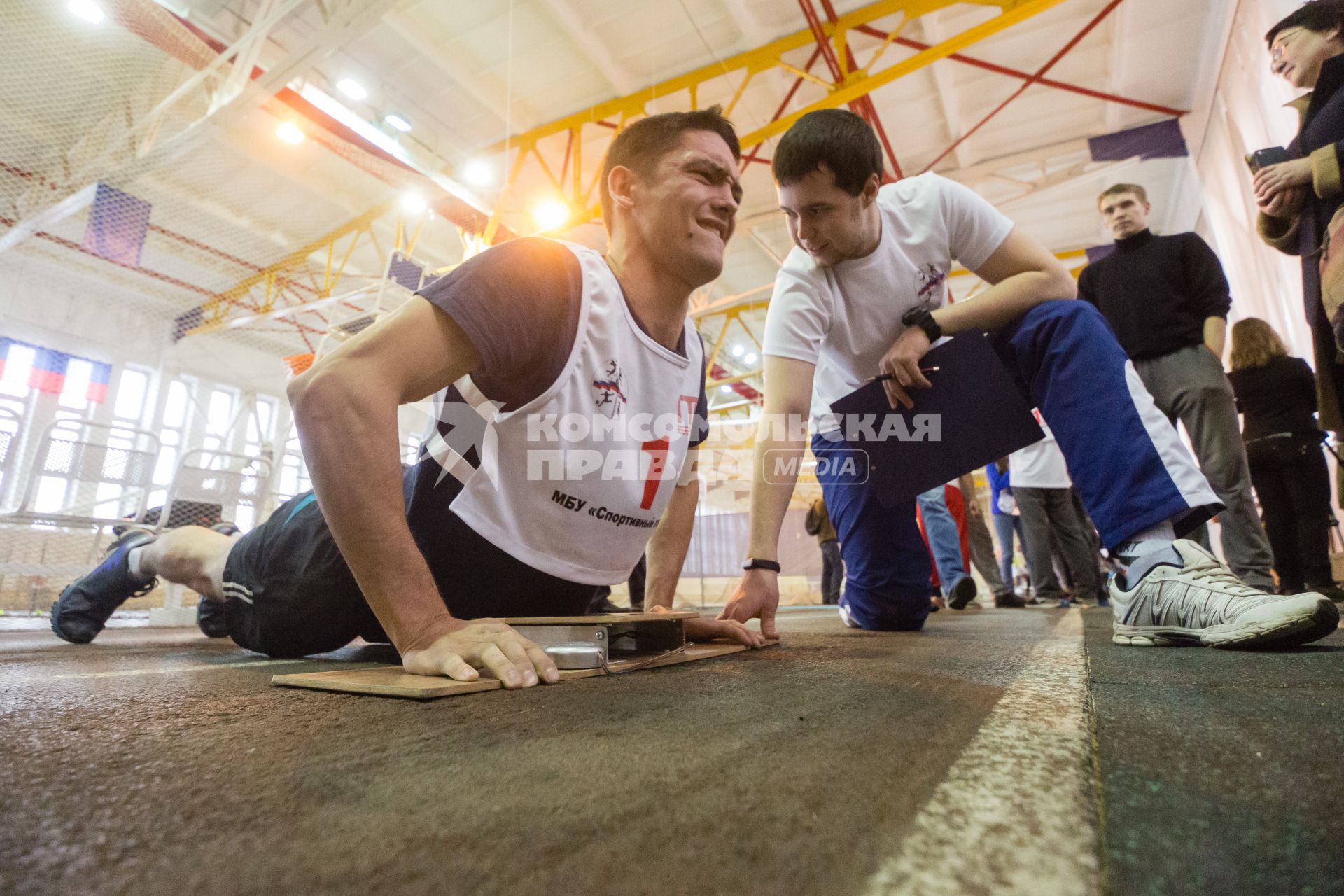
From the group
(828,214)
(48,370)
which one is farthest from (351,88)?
(48,370)

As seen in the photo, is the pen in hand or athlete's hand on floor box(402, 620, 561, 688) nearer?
athlete's hand on floor box(402, 620, 561, 688)

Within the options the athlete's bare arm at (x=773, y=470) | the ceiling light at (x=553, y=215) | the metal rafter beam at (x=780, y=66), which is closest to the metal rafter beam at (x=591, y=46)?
the metal rafter beam at (x=780, y=66)

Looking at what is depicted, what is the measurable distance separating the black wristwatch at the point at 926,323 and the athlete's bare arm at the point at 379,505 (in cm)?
115

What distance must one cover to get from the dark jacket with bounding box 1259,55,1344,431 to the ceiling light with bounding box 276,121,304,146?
5.92 meters

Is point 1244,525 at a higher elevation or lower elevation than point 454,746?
higher

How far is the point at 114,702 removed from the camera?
76cm

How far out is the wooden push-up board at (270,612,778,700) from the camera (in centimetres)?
73

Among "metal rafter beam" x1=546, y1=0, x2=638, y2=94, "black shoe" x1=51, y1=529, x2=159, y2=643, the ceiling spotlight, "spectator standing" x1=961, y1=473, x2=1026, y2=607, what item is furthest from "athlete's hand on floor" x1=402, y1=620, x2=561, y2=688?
"metal rafter beam" x1=546, y1=0, x2=638, y2=94

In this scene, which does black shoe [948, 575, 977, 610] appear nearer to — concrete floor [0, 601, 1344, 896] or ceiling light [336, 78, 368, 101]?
concrete floor [0, 601, 1344, 896]

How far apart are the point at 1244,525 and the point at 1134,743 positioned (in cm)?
230

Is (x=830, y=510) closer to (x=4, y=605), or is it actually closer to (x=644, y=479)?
(x=644, y=479)

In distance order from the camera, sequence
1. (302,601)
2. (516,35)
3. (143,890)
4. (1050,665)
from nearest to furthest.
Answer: (143,890), (1050,665), (302,601), (516,35)

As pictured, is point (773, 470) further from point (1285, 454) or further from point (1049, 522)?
point (1049, 522)

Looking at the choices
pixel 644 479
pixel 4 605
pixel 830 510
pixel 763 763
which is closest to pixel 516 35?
pixel 830 510
